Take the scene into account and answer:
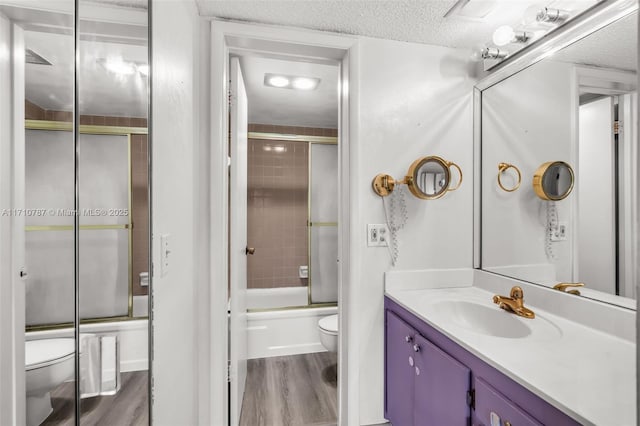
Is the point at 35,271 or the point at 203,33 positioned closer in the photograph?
the point at 35,271

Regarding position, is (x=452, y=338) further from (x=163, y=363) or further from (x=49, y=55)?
(x=49, y=55)

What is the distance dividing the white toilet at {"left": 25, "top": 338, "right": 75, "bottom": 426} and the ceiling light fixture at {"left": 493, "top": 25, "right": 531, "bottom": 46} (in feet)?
6.05

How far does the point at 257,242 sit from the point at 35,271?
2.80 metres

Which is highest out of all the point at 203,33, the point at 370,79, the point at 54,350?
the point at 203,33

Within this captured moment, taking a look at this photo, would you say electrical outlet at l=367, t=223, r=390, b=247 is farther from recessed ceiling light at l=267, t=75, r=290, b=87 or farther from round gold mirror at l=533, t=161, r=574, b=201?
recessed ceiling light at l=267, t=75, r=290, b=87

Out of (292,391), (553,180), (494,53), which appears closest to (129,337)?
(292,391)

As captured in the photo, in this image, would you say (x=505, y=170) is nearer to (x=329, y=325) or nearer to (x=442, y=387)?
(x=442, y=387)

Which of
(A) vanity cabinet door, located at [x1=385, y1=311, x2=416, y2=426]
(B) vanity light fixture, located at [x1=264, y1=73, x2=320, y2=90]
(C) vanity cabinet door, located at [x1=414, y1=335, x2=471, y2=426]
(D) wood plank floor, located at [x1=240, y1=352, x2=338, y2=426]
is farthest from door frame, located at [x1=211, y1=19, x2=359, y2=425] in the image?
(B) vanity light fixture, located at [x1=264, y1=73, x2=320, y2=90]

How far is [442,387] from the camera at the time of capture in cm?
111

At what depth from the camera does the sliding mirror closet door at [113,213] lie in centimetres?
53

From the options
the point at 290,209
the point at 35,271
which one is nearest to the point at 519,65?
the point at 35,271

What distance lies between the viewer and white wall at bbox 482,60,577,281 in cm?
128

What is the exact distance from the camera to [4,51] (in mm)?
333

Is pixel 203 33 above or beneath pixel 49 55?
above
